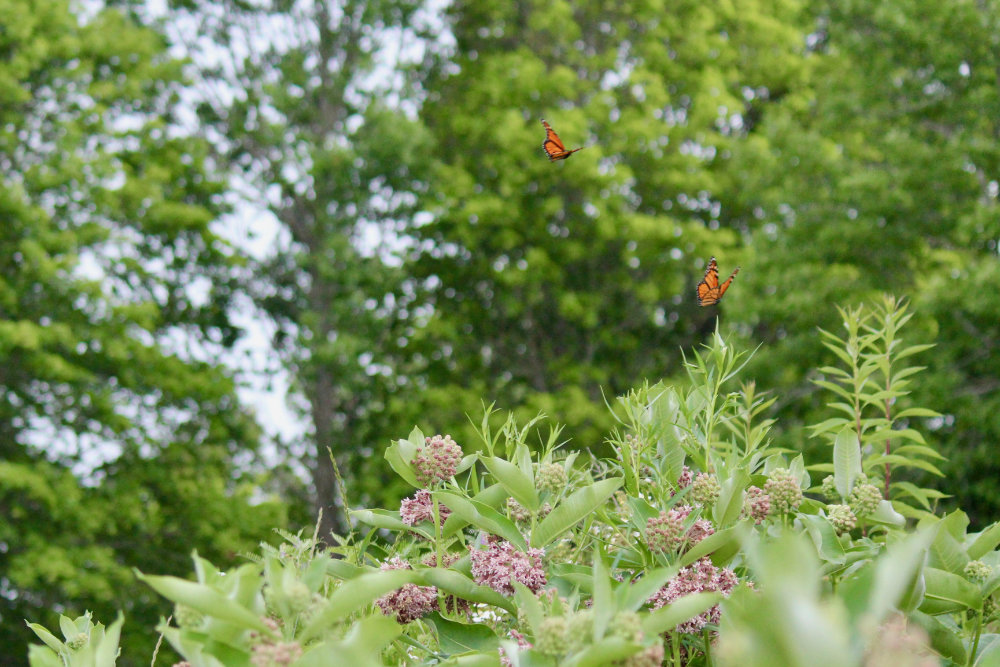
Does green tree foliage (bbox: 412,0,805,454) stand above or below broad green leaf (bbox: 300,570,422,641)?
above

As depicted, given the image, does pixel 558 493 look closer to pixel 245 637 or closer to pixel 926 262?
pixel 245 637

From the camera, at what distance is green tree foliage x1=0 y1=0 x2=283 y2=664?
12602 millimetres

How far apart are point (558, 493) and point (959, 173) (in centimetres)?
1210

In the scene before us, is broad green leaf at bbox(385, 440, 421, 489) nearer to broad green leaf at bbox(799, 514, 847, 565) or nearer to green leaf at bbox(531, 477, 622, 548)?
green leaf at bbox(531, 477, 622, 548)

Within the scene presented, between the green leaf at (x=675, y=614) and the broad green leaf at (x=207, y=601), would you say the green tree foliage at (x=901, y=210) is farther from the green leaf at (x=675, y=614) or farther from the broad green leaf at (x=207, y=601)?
the broad green leaf at (x=207, y=601)

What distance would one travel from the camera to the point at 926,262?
43.7 feet

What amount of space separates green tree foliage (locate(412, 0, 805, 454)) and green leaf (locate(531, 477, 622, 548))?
1365 cm

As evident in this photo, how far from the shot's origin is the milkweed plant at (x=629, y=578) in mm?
913

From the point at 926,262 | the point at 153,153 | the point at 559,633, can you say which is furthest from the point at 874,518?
the point at 153,153

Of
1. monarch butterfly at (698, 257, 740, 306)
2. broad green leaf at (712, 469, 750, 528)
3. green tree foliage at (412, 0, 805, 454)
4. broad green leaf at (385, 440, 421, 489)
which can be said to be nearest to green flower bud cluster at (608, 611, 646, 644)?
broad green leaf at (712, 469, 750, 528)

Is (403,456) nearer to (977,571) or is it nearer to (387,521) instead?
(387,521)

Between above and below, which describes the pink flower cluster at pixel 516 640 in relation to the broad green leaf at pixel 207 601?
above

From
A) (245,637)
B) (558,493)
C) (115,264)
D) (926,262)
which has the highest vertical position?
(926,262)

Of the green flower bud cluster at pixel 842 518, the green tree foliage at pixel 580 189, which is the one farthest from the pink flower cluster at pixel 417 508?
the green tree foliage at pixel 580 189
